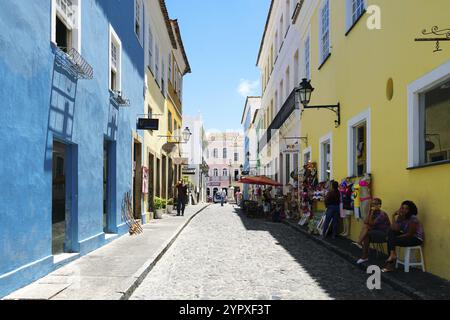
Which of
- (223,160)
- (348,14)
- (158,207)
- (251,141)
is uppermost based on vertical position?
(251,141)

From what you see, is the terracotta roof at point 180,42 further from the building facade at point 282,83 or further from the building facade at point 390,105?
the building facade at point 390,105

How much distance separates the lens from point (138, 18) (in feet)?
51.2

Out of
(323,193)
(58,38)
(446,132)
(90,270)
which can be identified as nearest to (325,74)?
(323,193)

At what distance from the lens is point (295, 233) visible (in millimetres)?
14875

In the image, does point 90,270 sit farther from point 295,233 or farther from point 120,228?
point 295,233

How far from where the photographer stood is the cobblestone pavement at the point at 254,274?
6.45 meters

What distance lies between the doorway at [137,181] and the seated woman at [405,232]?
32.4 ft

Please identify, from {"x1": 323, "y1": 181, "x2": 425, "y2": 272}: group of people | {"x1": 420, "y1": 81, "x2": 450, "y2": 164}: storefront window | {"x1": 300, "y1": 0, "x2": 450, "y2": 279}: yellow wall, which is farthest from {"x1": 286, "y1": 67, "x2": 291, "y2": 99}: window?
{"x1": 420, "y1": 81, "x2": 450, "y2": 164}: storefront window

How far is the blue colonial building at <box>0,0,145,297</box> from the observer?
5.86m

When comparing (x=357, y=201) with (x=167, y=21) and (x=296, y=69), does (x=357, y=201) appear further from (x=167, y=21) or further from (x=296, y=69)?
(x=167, y=21)

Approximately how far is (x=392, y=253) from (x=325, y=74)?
766 cm

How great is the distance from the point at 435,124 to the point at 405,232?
1785 mm

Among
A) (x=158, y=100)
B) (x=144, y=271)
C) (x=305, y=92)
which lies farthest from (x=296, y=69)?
(x=144, y=271)

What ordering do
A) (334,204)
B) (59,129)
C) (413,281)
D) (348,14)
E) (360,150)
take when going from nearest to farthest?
(413,281), (59,129), (360,150), (348,14), (334,204)
